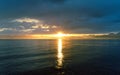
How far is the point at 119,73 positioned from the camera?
5622 centimetres

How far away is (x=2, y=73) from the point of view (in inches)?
2206

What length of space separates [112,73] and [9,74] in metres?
35.8

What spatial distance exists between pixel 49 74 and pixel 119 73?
24642 millimetres

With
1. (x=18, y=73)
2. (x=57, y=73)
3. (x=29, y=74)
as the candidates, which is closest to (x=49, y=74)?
(x=57, y=73)

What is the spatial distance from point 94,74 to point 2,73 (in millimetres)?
32162

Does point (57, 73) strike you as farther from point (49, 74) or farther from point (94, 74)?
point (94, 74)

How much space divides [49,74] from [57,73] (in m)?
2.86

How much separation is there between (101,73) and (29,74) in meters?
25.3

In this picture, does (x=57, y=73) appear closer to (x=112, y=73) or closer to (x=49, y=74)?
(x=49, y=74)

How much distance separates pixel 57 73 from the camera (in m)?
56.4

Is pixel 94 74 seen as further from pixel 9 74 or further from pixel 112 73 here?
pixel 9 74

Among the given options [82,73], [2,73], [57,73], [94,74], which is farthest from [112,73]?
[2,73]

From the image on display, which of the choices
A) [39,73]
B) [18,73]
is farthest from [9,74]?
[39,73]

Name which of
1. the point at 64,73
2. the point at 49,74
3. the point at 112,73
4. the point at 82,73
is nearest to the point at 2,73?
the point at 49,74
